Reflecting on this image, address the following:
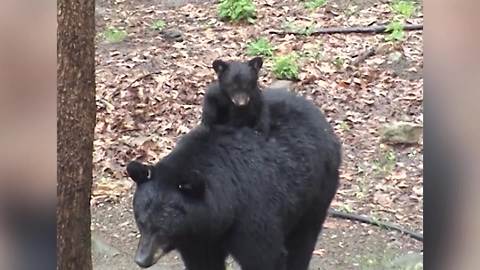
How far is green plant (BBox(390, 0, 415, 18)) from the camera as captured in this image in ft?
37.9

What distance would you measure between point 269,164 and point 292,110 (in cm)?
50

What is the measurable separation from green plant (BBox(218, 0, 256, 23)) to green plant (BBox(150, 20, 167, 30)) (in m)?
0.85

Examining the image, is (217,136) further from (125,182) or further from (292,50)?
(292,50)

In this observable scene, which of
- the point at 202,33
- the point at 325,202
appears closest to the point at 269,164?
the point at 325,202

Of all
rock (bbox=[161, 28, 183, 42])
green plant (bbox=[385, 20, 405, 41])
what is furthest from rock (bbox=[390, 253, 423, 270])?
rock (bbox=[161, 28, 183, 42])

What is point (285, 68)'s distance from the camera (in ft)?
Answer: 33.7

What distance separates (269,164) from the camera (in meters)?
4.85

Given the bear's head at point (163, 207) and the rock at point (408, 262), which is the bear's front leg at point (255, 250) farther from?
the rock at point (408, 262)

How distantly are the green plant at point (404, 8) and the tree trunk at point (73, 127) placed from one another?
8.24 metres

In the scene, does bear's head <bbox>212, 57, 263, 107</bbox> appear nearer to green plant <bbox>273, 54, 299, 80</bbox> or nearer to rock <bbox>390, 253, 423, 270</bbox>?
rock <bbox>390, 253, 423, 270</bbox>

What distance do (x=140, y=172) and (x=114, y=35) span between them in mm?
7809

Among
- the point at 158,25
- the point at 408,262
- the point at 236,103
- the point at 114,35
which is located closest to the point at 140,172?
the point at 236,103

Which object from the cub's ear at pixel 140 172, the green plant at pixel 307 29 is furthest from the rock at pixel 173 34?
the cub's ear at pixel 140 172

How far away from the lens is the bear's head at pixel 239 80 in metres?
5.16
